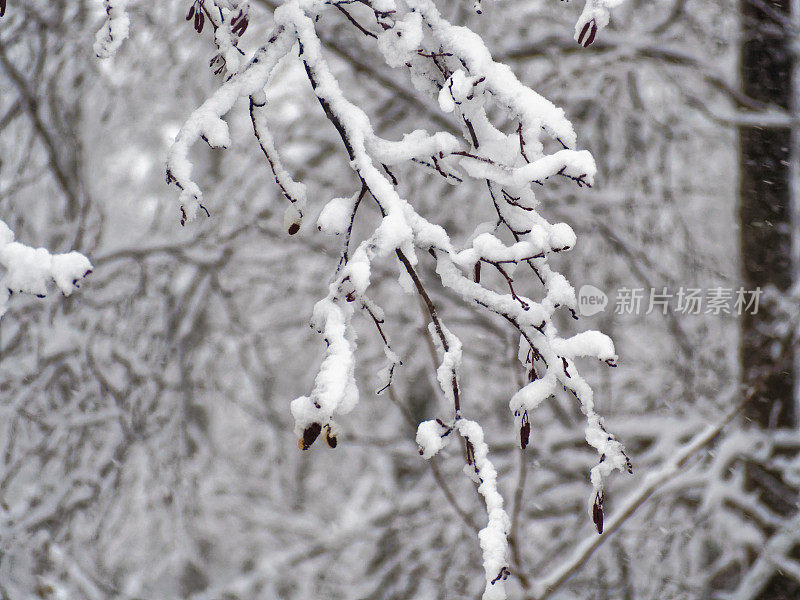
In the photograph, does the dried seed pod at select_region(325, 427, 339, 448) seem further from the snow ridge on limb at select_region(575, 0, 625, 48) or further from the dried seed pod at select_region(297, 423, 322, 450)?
the snow ridge on limb at select_region(575, 0, 625, 48)

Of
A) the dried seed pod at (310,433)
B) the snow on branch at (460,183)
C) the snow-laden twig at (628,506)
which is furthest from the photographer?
the snow-laden twig at (628,506)

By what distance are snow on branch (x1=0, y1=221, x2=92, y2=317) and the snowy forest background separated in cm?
257

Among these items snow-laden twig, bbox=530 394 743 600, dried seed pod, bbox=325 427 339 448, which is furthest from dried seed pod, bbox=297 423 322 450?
snow-laden twig, bbox=530 394 743 600

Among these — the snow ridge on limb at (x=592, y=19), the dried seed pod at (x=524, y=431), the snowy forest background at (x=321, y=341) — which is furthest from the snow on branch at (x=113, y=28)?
the snowy forest background at (x=321, y=341)

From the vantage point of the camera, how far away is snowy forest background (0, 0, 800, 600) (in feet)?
11.9

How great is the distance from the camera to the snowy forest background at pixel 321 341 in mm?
3615

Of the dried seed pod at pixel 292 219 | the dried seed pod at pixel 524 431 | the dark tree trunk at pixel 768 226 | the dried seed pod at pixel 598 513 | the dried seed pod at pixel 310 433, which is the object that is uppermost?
the dried seed pod at pixel 292 219

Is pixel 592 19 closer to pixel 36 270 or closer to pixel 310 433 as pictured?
pixel 310 433

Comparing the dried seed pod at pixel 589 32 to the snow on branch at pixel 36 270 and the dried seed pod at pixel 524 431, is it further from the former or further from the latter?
the snow on branch at pixel 36 270

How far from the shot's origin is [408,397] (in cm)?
408

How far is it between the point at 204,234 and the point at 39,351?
1.37 metres

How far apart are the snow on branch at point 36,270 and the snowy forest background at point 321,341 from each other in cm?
257

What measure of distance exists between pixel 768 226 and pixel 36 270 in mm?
3373

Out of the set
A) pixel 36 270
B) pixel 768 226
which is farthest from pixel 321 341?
pixel 36 270
